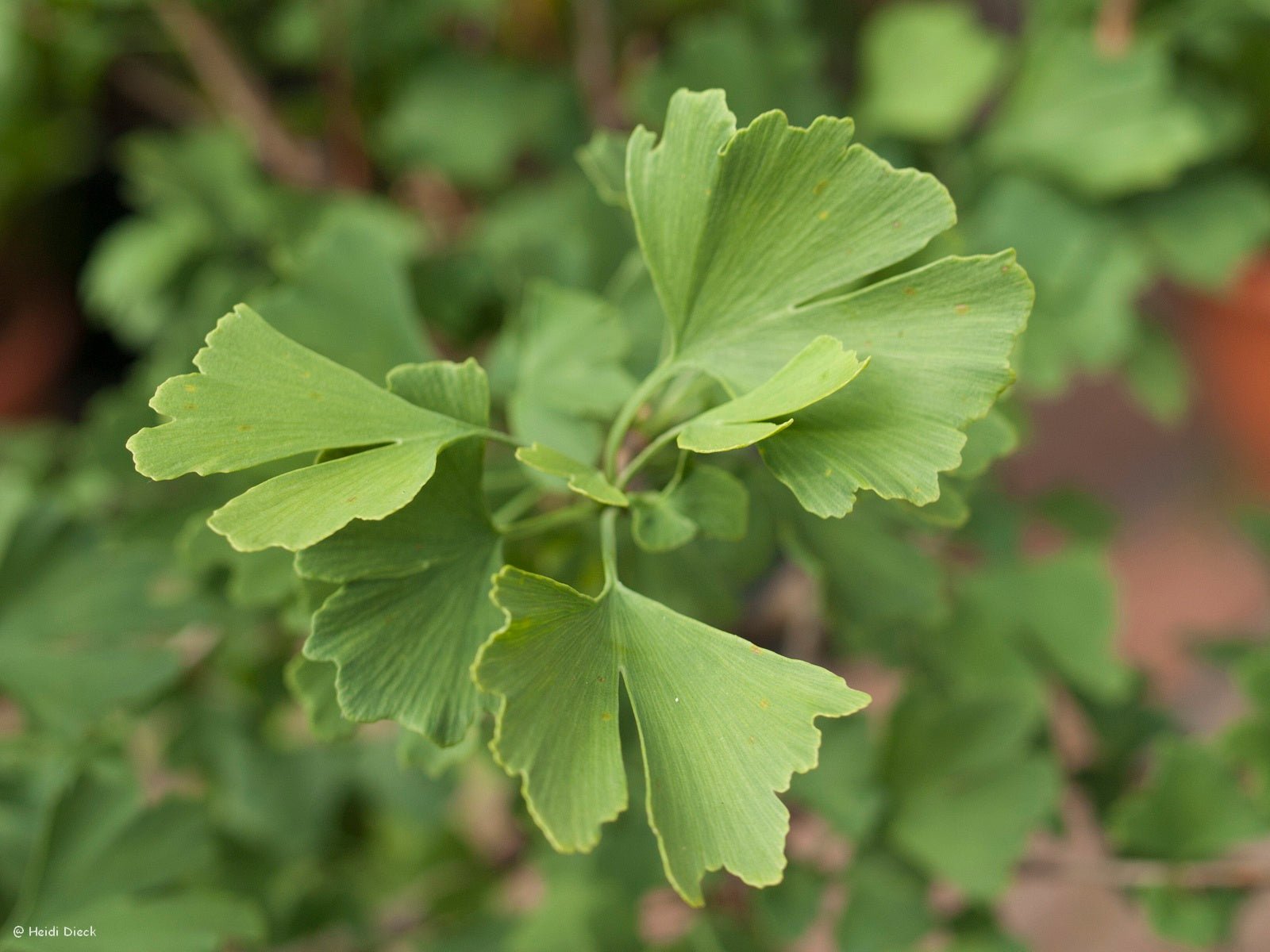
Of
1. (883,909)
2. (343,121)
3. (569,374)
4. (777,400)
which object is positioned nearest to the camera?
(777,400)

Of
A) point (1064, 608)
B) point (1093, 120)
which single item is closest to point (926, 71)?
point (1093, 120)

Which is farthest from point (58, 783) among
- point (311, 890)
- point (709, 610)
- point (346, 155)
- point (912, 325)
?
point (346, 155)

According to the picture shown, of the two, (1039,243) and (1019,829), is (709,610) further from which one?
(1039,243)

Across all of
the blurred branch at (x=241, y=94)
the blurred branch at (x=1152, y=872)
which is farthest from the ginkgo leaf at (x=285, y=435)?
the blurred branch at (x=241, y=94)

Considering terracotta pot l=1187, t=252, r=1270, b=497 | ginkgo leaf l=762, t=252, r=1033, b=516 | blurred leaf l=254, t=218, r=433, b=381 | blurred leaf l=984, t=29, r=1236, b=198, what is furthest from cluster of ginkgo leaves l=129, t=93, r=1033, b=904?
terracotta pot l=1187, t=252, r=1270, b=497

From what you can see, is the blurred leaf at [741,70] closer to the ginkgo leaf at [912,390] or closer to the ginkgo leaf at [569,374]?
the ginkgo leaf at [569,374]

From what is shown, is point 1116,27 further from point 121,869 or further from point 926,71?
point 121,869
